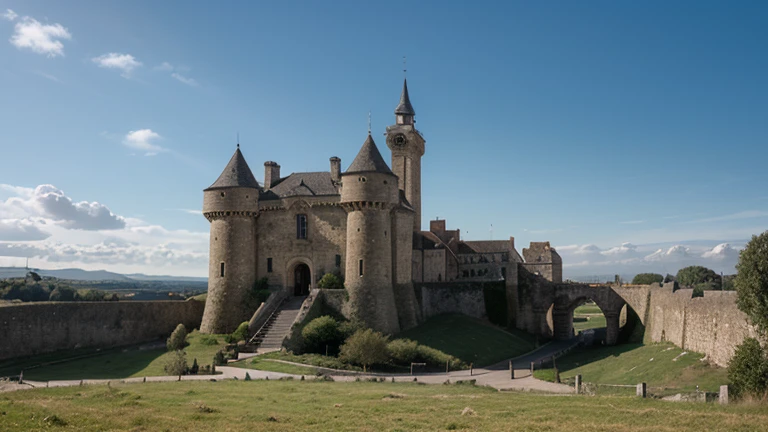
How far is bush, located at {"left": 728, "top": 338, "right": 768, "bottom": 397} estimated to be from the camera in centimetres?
2467

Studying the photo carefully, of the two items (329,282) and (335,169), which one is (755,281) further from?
(335,169)

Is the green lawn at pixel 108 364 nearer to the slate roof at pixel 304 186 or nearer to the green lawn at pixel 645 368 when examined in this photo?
the slate roof at pixel 304 186

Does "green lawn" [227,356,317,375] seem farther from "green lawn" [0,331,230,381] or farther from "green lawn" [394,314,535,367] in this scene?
"green lawn" [394,314,535,367]

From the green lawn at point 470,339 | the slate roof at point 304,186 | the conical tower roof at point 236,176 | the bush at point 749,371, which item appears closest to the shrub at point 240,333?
the green lawn at point 470,339

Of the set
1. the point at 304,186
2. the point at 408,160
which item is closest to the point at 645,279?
the point at 408,160

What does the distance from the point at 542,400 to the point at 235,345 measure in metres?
23.0

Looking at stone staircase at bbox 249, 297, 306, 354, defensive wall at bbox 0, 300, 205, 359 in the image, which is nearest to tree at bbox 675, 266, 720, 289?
stone staircase at bbox 249, 297, 306, 354

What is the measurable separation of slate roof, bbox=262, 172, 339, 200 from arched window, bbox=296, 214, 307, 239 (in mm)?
1809

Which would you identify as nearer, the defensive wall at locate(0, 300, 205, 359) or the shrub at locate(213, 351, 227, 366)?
the shrub at locate(213, 351, 227, 366)

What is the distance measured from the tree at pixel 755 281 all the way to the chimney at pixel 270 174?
35848 millimetres

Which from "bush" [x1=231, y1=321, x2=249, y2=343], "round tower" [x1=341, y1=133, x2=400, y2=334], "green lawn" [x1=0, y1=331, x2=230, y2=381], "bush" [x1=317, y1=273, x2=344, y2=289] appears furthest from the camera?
"bush" [x1=317, y1=273, x2=344, y2=289]

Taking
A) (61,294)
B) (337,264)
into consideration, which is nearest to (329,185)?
(337,264)

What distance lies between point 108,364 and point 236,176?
17157 millimetres

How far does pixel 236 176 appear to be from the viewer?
4941 cm
